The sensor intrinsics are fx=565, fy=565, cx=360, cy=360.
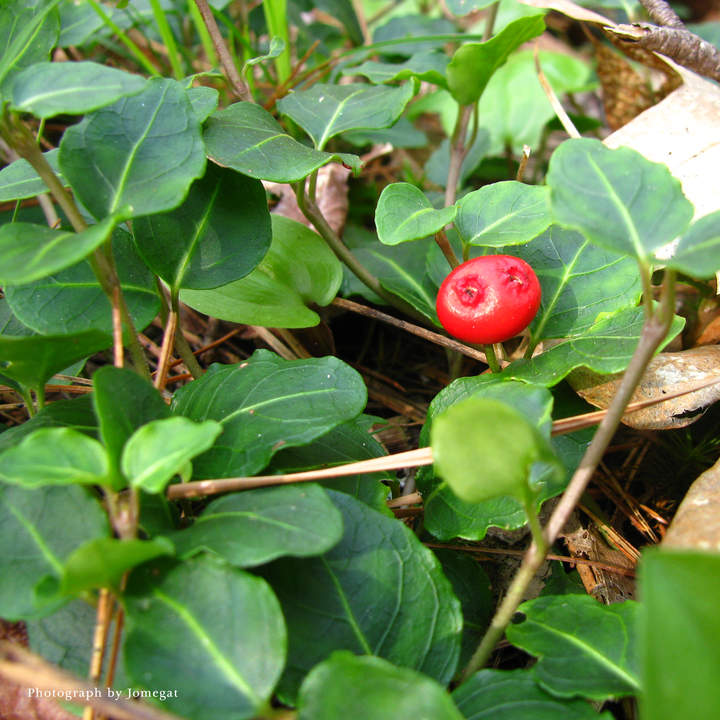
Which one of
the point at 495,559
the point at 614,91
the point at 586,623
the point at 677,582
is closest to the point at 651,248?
the point at 677,582

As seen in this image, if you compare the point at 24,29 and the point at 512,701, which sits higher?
the point at 24,29

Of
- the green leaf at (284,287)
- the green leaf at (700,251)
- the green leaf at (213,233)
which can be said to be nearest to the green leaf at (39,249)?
the green leaf at (213,233)

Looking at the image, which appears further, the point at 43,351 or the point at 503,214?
the point at 503,214

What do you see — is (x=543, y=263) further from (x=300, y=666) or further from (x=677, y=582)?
(x=300, y=666)

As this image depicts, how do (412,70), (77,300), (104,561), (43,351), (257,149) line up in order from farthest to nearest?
(412,70)
(257,149)
(77,300)
(43,351)
(104,561)

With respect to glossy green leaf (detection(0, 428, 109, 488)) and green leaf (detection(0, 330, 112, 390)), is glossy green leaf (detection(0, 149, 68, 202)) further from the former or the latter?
glossy green leaf (detection(0, 428, 109, 488))

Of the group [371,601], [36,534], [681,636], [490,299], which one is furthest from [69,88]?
[681,636]

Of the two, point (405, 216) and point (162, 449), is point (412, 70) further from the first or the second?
point (162, 449)

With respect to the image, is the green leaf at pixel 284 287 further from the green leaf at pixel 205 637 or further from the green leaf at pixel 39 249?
the green leaf at pixel 205 637
